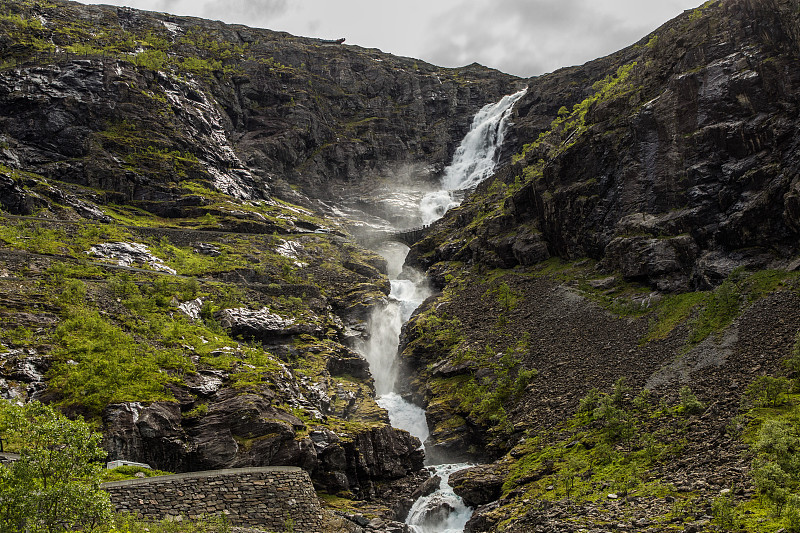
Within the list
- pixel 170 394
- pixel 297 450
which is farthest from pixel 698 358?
pixel 170 394

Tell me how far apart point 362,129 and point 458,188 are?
33.9 metres

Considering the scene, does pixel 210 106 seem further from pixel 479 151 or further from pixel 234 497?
pixel 234 497

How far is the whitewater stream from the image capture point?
3266 cm

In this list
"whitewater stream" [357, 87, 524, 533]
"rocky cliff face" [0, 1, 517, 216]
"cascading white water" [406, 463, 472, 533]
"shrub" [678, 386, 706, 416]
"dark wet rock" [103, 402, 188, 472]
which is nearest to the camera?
"dark wet rock" [103, 402, 188, 472]

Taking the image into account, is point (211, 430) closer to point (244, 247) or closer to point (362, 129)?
point (244, 247)

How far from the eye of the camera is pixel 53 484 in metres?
14.7

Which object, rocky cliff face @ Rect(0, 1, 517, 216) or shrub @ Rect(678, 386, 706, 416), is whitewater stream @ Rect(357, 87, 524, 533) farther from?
shrub @ Rect(678, 386, 706, 416)

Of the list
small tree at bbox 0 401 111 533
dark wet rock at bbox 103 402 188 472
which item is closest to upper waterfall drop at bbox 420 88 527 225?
dark wet rock at bbox 103 402 188 472

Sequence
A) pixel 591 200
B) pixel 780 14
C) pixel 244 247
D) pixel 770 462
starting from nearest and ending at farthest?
1. pixel 770 462
2. pixel 780 14
3. pixel 591 200
4. pixel 244 247

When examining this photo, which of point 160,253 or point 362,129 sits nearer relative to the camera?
point 160,253

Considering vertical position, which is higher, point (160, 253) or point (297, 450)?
point (160, 253)

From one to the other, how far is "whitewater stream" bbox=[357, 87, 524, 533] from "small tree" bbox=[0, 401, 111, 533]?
20.8 meters

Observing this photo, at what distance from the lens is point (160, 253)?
63.0 metres

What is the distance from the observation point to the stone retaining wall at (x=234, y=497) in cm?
2206
